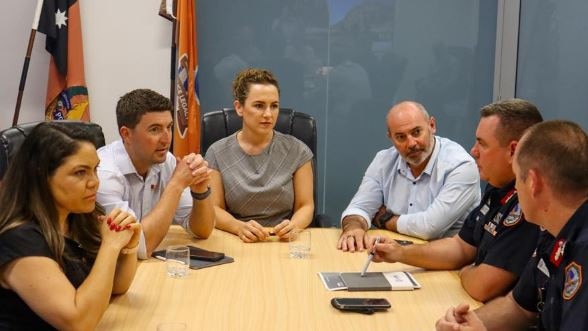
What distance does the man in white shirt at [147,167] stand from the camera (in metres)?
2.64

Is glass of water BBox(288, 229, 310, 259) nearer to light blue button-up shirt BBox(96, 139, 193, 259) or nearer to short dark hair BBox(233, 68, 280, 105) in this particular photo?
light blue button-up shirt BBox(96, 139, 193, 259)

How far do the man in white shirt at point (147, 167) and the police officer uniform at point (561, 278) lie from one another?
1385 mm

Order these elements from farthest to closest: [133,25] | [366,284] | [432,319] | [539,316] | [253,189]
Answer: [133,25], [253,189], [366,284], [432,319], [539,316]

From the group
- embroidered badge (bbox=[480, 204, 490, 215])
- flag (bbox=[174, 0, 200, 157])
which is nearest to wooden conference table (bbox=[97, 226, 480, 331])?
embroidered badge (bbox=[480, 204, 490, 215])

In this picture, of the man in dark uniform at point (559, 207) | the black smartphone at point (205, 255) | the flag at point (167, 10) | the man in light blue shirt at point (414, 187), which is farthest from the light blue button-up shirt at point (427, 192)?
the flag at point (167, 10)

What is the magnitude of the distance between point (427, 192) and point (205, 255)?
43.6 inches

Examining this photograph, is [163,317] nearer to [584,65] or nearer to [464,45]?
[584,65]

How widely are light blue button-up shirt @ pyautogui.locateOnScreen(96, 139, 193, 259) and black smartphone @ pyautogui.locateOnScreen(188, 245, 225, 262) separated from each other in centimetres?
30

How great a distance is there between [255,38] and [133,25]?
2.73ft

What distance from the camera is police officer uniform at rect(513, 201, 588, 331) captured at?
1.45 metres

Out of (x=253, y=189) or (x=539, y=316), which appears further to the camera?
(x=253, y=189)

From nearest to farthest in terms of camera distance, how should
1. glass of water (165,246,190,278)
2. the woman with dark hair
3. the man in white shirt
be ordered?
the woman with dark hair
glass of water (165,246,190,278)
the man in white shirt

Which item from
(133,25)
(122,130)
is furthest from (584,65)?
(133,25)

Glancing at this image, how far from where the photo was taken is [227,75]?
4590mm
